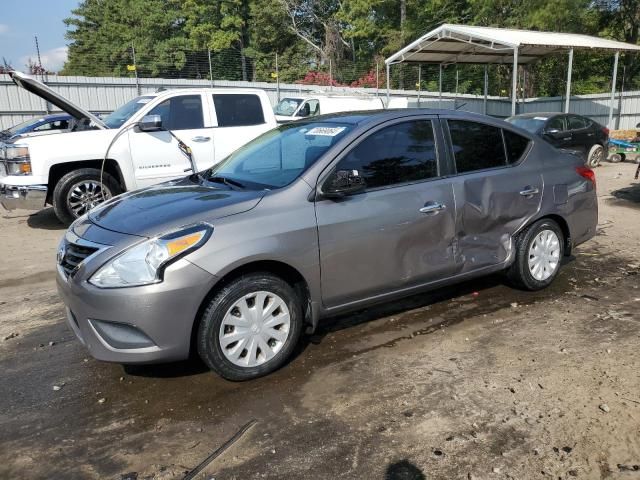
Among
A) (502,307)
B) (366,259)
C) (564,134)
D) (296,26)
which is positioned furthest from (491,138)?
(296,26)

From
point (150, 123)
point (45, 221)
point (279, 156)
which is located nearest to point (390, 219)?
point (279, 156)

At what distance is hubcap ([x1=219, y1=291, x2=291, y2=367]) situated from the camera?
340cm

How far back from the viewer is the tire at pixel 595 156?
48.7 feet

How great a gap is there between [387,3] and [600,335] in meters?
36.4

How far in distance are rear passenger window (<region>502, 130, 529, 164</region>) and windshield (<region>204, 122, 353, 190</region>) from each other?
157 centimetres

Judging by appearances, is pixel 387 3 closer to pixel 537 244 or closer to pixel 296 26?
pixel 296 26

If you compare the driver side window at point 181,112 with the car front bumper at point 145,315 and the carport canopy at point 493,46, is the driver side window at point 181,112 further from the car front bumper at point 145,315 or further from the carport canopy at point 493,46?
the carport canopy at point 493,46

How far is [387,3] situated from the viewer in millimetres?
36750

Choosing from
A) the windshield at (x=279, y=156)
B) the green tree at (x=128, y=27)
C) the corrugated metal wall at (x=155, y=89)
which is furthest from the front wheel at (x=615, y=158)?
the green tree at (x=128, y=27)

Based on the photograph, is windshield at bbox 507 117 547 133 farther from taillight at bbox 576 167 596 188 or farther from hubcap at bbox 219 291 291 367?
hubcap at bbox 219 291 291 367

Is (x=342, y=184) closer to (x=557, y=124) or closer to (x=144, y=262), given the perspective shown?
(x=144, y=262)

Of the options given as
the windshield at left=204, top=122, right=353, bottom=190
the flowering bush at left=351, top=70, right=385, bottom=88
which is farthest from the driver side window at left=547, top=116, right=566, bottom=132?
the flowering bush at left=351, top=70, right=385, bottom=88

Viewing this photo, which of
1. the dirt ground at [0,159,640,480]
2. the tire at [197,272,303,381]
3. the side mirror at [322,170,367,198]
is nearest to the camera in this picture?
the dirt ground at [0,159,640,480]

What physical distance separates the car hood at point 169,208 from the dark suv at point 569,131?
1117cm
